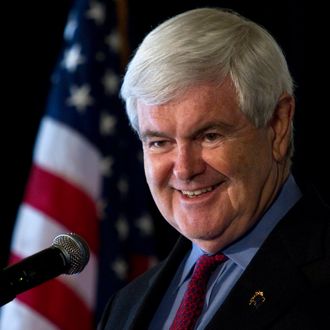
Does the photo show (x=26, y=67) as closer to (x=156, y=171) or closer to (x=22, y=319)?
(x=22, y=319)

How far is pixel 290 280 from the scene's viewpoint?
1.88 m

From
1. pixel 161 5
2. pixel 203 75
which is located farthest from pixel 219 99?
pixel 161 5

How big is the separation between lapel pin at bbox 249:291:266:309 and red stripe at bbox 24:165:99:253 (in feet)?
5.66

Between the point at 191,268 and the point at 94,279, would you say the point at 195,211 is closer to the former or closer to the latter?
the point at 191,268

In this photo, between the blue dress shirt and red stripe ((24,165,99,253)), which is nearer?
the blue dress shirt

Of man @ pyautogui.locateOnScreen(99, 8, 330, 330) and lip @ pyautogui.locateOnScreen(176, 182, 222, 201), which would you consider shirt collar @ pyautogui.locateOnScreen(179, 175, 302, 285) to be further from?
lip @ pyautogui.locateOnScreen(176, 182, 222, 201)

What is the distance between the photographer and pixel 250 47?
6.58 ft

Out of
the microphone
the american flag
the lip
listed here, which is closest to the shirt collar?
the lip

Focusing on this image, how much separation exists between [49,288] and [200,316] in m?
1.61

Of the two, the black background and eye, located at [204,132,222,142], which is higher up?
eye, located at [204,132,222,142]

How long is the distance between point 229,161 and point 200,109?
0.14m

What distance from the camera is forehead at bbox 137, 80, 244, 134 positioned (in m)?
1.95

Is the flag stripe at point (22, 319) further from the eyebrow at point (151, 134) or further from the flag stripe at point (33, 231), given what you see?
the eyebrow at point (151, 134)

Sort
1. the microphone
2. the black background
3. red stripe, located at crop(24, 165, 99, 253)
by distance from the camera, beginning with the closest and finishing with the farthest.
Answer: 1. the microphone
2. red stripe, located at crop(24, 165, 99, 253)
3. the black background
